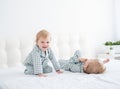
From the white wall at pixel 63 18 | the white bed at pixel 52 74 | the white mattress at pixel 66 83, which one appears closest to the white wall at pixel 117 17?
the white wall at pixel 63 18

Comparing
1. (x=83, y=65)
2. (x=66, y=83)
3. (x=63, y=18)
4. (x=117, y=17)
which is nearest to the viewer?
(x=66, y=83)

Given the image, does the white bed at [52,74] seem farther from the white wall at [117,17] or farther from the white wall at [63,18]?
the white wall at [117,17]

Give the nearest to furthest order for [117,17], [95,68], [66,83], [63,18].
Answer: [66,83] → [95,68] → [63,18] → [117,17]

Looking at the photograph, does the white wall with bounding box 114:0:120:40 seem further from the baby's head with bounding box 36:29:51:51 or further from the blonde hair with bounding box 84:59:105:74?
the baby's head with bounding box 36:29:51:51

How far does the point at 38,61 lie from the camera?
2.06m

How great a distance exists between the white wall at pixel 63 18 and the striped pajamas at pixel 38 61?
0.71 metres

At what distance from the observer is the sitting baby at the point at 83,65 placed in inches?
80.6

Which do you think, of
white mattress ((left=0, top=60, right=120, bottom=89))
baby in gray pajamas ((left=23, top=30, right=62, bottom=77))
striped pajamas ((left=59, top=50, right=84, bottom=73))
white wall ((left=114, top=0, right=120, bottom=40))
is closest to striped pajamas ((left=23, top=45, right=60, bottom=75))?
baby in gray pajamas ((left=23, top=30, right=62, bottom=77))

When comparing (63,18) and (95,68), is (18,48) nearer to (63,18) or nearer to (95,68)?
(63,18)

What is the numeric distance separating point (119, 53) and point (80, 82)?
2.01m

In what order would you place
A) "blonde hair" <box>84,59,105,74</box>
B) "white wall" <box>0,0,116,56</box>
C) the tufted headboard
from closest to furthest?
"blonde hair" <box>84,59,105,74</box>
the tufted headboard
"white wall" <box>0,0,116,56</box>

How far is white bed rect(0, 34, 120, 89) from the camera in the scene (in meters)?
1.63

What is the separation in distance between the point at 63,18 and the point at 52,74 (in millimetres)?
1270

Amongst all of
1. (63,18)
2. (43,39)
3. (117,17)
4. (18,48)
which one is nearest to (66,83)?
(43,39)
